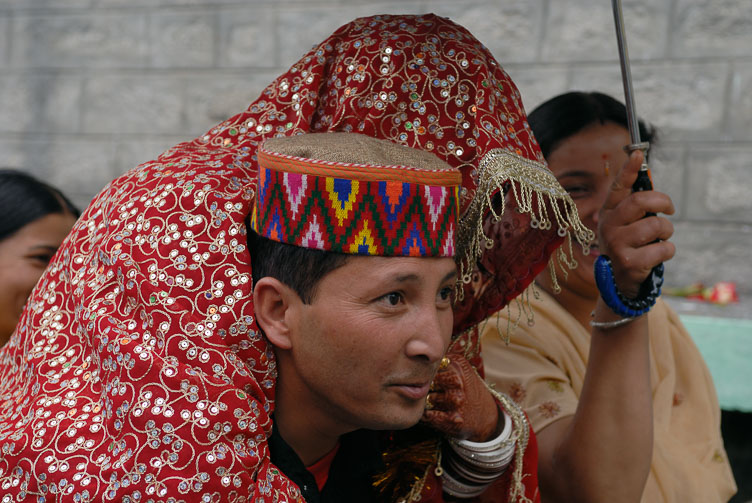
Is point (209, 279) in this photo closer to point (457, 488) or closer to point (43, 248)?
point (457, 488)

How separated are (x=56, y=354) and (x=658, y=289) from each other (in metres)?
1.37

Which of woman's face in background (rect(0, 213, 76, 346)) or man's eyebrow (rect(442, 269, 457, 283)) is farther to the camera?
woman's face in background (rect(0, 213, 76, 346))

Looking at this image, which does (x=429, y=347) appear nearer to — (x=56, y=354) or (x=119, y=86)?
(x=56, y=354)

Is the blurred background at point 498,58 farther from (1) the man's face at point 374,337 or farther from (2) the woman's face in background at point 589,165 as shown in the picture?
(1) the man's face at point 374,337

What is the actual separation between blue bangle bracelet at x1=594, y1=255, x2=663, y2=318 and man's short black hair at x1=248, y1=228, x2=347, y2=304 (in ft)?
2.45

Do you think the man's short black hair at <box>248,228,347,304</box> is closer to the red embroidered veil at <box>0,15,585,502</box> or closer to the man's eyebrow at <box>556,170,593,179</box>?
the red embroidered veil at <box>0,15,585,502</box>

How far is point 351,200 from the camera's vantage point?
Answer: 146cm

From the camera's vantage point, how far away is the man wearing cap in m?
1.46

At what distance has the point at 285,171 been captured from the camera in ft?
4.84

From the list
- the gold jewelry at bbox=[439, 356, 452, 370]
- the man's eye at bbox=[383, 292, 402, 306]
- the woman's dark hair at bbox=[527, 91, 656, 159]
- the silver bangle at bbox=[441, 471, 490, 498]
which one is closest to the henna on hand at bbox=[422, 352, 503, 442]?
the gold jewelry at bbox=[439, 356, 452, 370]

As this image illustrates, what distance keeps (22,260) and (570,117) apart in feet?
5.79

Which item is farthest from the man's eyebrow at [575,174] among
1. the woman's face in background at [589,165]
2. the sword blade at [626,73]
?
the sword blade at [626,73]

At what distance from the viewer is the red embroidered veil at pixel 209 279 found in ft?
4.53

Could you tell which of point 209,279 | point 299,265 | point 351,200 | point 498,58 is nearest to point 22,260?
point 209,279
